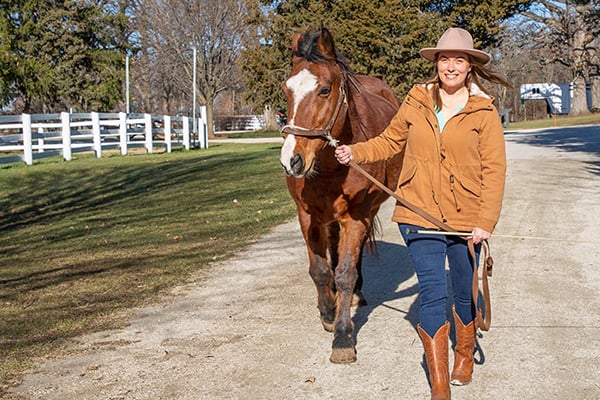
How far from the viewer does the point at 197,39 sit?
50500 millimetres

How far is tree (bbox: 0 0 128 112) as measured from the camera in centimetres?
3872

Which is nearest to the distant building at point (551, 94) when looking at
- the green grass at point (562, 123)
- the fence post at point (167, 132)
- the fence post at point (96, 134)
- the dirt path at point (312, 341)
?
the green grass at point (562, 123)

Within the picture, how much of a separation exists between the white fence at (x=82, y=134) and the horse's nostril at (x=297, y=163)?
798 inches

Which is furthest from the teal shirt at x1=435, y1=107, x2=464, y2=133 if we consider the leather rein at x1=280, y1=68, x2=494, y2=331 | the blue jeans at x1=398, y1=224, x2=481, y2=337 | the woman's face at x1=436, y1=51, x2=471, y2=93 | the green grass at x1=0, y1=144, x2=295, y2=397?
the green grass at x1=0, y1=144, x2=295, y2=397

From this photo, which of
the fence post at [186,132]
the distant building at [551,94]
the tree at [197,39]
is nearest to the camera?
the fence post at [186,132]

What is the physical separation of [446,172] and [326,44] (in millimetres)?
1451

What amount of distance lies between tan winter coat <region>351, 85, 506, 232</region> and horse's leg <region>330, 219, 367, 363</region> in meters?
1.05

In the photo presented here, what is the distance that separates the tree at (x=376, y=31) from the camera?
28.7 m

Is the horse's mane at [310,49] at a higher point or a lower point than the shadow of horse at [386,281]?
higher

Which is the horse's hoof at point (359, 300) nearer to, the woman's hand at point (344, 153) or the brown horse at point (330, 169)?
the brown horse at point (330, 169)

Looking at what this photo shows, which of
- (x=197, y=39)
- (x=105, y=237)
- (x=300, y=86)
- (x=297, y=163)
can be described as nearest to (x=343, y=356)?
(x=297, y=163)

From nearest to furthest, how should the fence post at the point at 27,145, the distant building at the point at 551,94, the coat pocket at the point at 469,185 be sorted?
1. the coat pocket at the point at 469,185
2. the fence post at the point at 27,145
3. the distant building at the point at 551,94

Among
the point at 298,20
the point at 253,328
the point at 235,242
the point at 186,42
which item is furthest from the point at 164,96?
the point at 253,328

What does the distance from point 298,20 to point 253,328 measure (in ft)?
95.2
